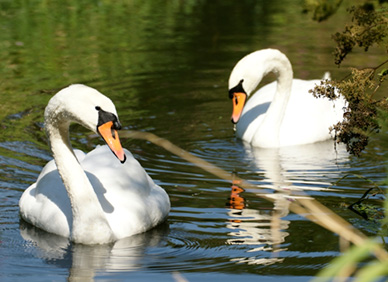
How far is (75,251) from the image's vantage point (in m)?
6.37

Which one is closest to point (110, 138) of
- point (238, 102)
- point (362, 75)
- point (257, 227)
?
point (257, 227)

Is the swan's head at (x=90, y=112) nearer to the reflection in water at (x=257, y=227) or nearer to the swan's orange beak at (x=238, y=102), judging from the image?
the reflection in water at (x=257, y=227)

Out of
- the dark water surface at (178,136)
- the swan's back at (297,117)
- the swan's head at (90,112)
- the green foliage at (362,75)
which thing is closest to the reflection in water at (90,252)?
the dark water surface at (178,136)

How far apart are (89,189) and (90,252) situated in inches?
19.5

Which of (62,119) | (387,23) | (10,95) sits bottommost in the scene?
(10,95)

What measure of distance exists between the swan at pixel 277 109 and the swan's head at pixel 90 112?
3488mm

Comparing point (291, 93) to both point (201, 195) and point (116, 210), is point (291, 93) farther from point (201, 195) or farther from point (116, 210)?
point (116, 210)

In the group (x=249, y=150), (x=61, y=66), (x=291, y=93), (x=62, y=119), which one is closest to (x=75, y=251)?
(x=62, y=119)

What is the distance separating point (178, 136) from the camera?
10078 mm

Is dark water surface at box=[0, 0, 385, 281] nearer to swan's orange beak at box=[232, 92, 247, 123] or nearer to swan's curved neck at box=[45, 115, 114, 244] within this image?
swan's curved neck at box=[45, 115, 114, 244]

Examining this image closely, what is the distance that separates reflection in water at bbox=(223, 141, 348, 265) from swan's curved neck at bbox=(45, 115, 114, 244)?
106 centimetres

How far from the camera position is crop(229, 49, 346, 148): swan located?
31.4 feet

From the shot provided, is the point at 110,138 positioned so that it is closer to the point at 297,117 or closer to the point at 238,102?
the point at 238,102

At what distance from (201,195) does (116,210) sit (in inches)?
55.1
